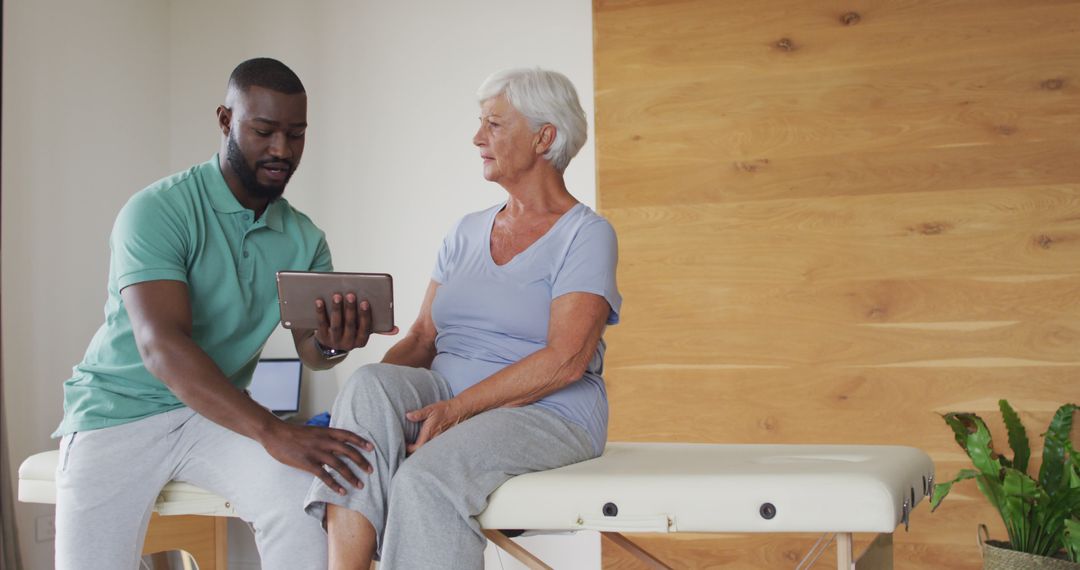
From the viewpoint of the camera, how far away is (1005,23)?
2.72 meters

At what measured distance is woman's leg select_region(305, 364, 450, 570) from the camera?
4.70 ft

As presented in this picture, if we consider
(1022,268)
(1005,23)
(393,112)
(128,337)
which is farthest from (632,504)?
(393,112)

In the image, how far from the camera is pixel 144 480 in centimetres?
167

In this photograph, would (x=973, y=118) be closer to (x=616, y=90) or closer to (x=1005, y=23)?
(x=1005, y=23)

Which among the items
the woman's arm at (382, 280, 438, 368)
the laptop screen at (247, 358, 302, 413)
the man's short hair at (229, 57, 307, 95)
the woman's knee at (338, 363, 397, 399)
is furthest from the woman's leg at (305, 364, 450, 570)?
the laptop screen at (247, 358, 302, 413)

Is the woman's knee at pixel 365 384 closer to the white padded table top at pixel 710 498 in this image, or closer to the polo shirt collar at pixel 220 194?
the white padded table top at pixel 710 498

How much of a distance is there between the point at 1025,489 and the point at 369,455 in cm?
170

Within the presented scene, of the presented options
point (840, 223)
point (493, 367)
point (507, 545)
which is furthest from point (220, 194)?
point (840, 223)

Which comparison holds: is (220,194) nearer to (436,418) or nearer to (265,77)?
(265,77)

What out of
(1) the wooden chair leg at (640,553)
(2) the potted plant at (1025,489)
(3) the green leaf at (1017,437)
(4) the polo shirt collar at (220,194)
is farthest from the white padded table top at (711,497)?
(3) the green leaf at (1017,437)

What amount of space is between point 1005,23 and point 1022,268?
0.67 meters

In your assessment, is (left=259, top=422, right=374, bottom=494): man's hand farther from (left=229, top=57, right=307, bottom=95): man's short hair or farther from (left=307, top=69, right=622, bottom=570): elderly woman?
(left=229, top=57, right=307, bottom=95): man's short hair

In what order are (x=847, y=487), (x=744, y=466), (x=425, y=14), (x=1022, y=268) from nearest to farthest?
(x=847, y=487)
(x=744, y=466)
(x=1022, y=268)
(x=425, y=14)

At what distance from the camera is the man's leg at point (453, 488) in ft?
4.55
